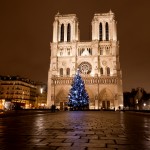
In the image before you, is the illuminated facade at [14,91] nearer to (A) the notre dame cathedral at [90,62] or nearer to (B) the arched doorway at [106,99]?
(A) the notre dame cathedral at [90,62]

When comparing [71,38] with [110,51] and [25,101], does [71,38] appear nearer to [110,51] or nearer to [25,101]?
[110,51]

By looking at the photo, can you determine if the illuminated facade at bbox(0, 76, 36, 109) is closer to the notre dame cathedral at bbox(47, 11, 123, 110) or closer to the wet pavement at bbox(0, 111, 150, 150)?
the notre dame cathedral at bbox(47, 11, 123, 110)

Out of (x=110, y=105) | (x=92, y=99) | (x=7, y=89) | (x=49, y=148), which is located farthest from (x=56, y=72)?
(x=49, y=148)

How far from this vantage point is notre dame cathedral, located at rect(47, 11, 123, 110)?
7188 centimetres

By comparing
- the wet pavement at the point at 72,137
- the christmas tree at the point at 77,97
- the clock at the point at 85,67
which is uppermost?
the clock at the point at 85,67

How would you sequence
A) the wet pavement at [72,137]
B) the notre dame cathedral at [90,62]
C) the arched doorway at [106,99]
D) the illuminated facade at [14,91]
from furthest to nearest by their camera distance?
the illuminated facade at [14,91] → the arched doorway at [106,99] → the notre dame cathedral at [90,62] → the wet pavement at [72,137]

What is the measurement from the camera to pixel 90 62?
74.8 metres

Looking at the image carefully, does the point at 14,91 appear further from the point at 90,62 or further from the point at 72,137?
the point at 72,137

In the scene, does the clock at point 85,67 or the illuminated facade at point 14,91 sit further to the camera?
the illuminated facade at point 14,91

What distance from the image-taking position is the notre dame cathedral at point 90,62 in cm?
7188

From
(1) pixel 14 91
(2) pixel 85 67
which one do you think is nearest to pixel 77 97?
(2) pixel 85 67

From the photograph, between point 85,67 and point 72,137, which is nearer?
point 72,137

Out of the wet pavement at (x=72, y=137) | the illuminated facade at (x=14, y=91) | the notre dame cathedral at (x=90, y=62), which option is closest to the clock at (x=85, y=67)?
the notre dame cathedral at (x=90, y=62)

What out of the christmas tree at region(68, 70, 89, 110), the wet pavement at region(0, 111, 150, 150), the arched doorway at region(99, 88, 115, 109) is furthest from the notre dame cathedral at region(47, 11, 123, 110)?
the wet pavement at region(0, 111, 150, 150)
